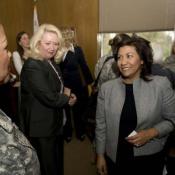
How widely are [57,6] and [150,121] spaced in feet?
12.6

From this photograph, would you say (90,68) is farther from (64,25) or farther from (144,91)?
(144,91)

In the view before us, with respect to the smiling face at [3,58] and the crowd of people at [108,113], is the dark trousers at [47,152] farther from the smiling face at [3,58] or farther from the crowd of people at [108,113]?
the smiling face at [3,58]

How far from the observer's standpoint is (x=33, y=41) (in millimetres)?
2713

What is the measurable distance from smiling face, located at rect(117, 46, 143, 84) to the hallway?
1.73 m

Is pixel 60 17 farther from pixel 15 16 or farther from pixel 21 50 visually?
pixel 21 50

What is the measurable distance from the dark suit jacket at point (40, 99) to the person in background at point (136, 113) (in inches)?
20.7

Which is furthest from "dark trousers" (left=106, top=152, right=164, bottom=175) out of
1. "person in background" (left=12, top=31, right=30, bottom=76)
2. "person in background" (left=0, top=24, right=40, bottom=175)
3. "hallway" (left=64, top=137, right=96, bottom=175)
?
"person in background" (left=12, top=31, right=30, bottom=76)

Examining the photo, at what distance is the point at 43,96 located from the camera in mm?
2592

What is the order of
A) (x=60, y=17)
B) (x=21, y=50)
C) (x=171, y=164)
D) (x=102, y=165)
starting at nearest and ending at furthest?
(x=102, y=165)
(x=171, y=164)
(x=21, y=50)
(x=60, y=17)

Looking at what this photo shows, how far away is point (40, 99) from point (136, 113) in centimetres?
88

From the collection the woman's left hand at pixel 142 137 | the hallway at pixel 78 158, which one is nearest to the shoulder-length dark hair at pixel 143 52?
the woman's left hand at pixel 142 137

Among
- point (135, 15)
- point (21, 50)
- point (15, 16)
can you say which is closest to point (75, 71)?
point (21, 50)

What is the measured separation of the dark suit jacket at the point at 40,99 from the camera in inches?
102

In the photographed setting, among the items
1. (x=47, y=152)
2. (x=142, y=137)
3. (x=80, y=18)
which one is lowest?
(x=47, y=152)
